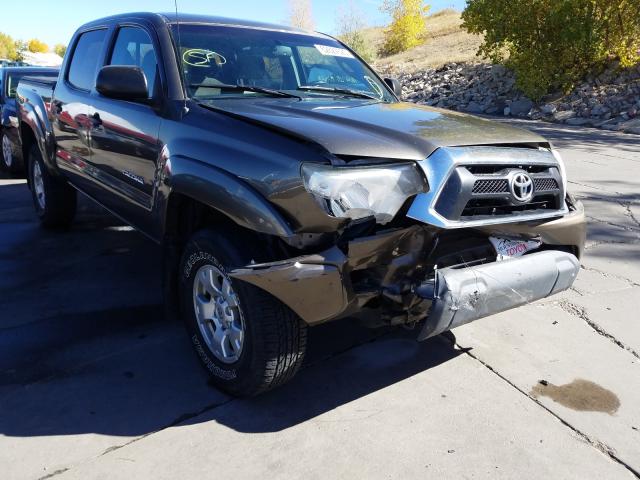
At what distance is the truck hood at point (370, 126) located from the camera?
257 centimetres

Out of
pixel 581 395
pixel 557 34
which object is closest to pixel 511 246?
pixel 581 395

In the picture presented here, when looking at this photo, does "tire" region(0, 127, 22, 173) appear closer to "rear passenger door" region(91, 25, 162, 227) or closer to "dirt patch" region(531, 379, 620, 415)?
"rear passenger door" region(91, 25, 162, 227)

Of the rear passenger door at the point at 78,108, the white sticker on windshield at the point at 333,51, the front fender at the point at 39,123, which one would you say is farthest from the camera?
the front fender at the point at 39,123

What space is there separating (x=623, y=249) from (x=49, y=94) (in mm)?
5385

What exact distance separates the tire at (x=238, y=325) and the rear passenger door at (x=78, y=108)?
1.86 m

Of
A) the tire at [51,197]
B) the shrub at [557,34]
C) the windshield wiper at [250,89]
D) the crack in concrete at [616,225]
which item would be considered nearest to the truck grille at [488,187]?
the windshield wiper at [250,89]

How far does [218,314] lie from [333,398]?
0.72 meters

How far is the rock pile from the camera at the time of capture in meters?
14.9

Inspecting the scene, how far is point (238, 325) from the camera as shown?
112 inches

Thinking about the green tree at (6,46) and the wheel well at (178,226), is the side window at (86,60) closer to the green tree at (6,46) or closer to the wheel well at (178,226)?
the wheel well at (178,226)

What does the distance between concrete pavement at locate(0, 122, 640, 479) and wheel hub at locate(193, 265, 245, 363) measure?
252 millimetres

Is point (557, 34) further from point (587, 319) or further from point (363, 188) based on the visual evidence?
point (363, 188)

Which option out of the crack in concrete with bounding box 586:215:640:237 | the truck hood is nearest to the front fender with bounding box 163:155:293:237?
the truck hood

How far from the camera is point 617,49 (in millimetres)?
16031
